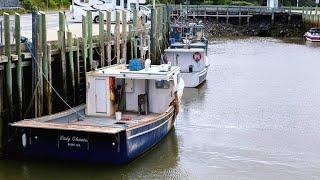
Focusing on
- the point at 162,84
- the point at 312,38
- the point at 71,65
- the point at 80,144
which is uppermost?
the point at 312,38

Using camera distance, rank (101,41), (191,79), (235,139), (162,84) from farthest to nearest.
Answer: (191,79)
(101,41)
(235,139)
(162,84)

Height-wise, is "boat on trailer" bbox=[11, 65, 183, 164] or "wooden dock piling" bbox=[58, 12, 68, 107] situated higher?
"wooden dock piling" bbox=[58, 12, 68, 107]

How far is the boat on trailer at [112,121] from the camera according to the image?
53.8 ft

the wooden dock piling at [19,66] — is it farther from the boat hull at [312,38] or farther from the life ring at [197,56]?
the boat hull at [312,38]

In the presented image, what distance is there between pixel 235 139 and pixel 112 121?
4.89 meters

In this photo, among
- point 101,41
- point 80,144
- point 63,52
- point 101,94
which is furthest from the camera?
point 101,41

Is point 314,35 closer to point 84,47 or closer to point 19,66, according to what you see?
point 84,47

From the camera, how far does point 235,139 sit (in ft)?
69.0

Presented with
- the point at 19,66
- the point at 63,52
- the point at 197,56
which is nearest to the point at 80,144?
the point at 19,66

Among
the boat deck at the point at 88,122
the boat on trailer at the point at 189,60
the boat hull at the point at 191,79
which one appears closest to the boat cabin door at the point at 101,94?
the boat deck at the point at 88,122

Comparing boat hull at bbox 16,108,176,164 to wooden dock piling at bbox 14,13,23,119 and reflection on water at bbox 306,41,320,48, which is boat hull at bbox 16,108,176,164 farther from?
reflection on water at bbox 306,41,320,48

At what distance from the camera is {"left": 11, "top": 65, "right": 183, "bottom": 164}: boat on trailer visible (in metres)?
16.4

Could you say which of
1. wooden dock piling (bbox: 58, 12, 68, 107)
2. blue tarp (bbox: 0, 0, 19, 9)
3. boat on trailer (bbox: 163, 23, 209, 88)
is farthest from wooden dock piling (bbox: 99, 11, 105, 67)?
blue tarp (bbox: 0, 0, 19, 9)

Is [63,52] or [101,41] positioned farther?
[101,41]
